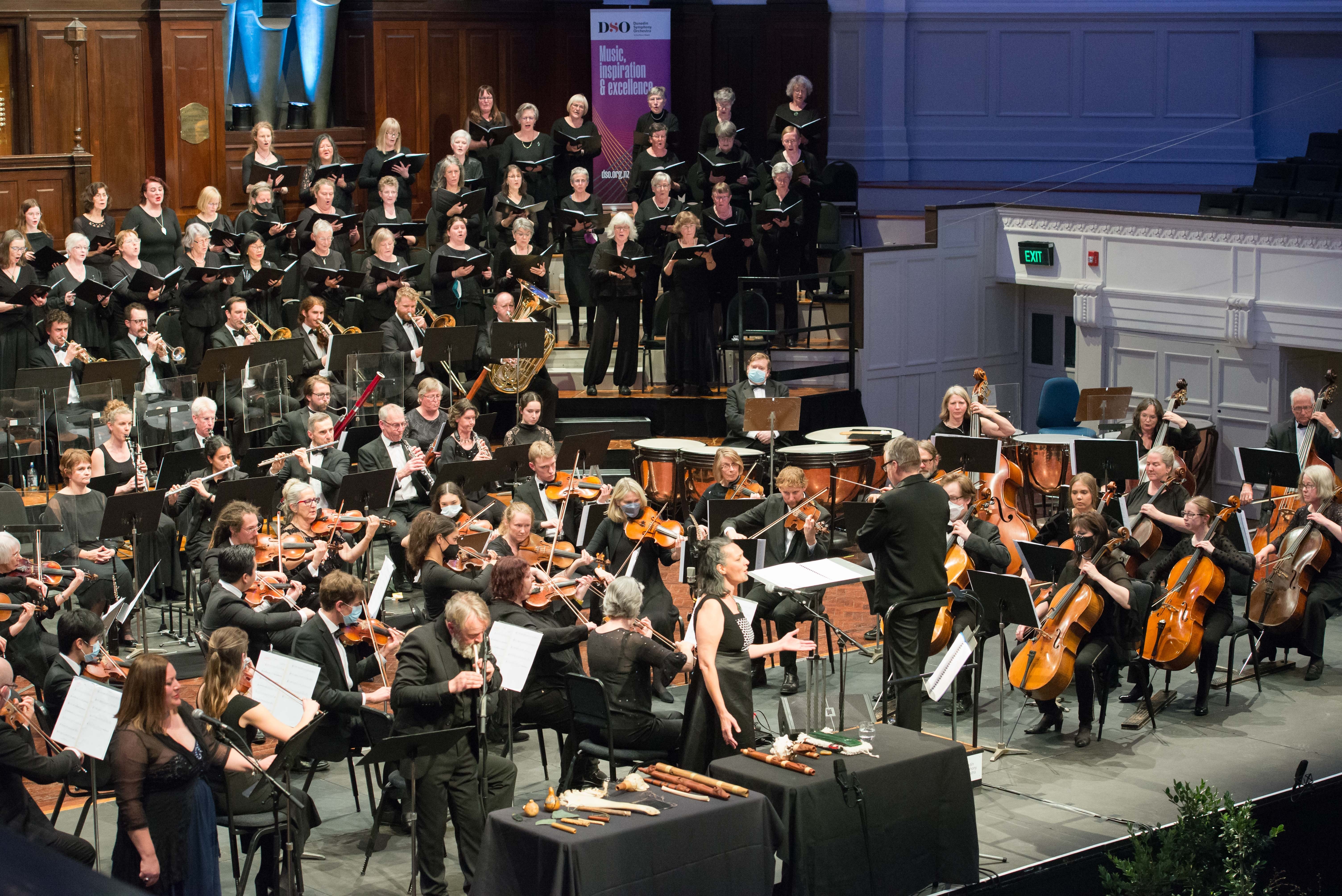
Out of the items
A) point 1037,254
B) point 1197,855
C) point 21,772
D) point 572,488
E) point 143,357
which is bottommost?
point 1197,855

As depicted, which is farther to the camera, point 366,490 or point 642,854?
point 366,490

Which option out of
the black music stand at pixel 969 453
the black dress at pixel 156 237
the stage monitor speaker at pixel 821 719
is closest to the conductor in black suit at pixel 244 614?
the stage monitor speaker at pixel 821 719

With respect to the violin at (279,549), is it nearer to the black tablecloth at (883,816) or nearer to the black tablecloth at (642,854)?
the black tablecloth at (642,854)

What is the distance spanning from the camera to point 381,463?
8.80 meters

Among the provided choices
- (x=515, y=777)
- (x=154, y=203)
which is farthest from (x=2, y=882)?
(x=154, y=203)

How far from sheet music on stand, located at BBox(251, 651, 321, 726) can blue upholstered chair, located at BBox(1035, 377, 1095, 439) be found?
290 inches

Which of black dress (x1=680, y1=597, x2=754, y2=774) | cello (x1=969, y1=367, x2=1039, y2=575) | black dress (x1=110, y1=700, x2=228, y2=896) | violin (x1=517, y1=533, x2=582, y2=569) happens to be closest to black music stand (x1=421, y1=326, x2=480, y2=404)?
violin (x1=517, y1=533, x2=582, y2=569)

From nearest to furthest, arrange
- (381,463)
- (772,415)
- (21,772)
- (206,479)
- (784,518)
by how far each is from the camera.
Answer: (21,772)
(784,518)
(206,479)
(381,463)
(772,415)

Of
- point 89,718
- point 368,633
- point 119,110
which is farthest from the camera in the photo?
point 119,110

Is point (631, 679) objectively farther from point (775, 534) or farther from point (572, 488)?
point (572, 488)

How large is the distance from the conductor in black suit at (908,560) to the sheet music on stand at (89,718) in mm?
3021

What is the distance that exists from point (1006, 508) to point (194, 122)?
8241 millimetres

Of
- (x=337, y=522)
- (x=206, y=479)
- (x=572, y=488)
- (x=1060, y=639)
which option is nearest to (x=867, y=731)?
(x=1060, y=639)

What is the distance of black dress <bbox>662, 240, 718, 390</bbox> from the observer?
37.0ft
